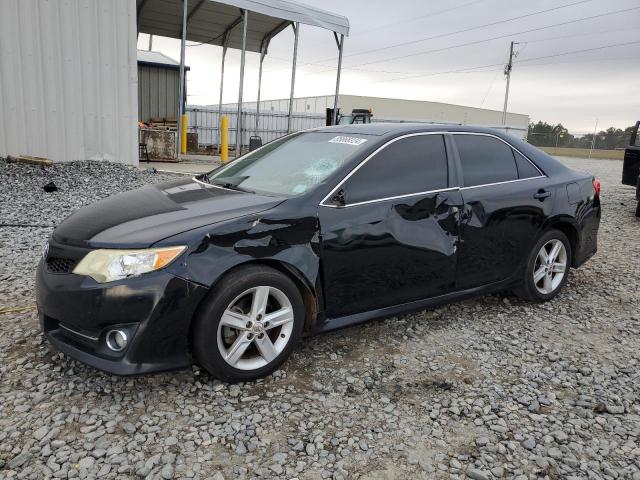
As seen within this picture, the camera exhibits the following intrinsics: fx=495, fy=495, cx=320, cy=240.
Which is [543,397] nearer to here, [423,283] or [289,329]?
[423,283]

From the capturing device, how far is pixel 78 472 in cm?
212

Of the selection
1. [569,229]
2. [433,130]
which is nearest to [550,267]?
[569,229]

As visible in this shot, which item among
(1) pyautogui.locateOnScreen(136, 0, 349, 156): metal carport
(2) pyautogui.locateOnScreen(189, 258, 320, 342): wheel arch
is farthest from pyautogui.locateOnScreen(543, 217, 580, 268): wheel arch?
(1) pyautogui.locateOnScreen(136, 0, 349, 156): metal carport

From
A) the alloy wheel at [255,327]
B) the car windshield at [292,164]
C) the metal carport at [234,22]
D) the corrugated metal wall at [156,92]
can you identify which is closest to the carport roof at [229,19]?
the metal carport at [234,22]

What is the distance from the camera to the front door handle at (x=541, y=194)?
409cm

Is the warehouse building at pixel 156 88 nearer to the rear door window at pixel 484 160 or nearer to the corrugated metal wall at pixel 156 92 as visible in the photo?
the corrugated metal wall at pixel 156 92

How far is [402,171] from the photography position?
346 centimetres

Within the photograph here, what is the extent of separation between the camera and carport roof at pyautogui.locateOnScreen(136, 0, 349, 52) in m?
14.5

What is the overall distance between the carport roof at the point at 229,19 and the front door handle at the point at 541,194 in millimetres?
11945

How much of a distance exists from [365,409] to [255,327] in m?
0.75

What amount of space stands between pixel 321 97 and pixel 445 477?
44551 mm

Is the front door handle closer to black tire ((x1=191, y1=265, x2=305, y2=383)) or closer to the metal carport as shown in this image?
black tire ((x1=191, y1=265, x2=305, y2=383))

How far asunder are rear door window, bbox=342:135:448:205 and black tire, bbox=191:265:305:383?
2.31 ft

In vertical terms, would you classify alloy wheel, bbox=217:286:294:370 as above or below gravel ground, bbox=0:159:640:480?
above
